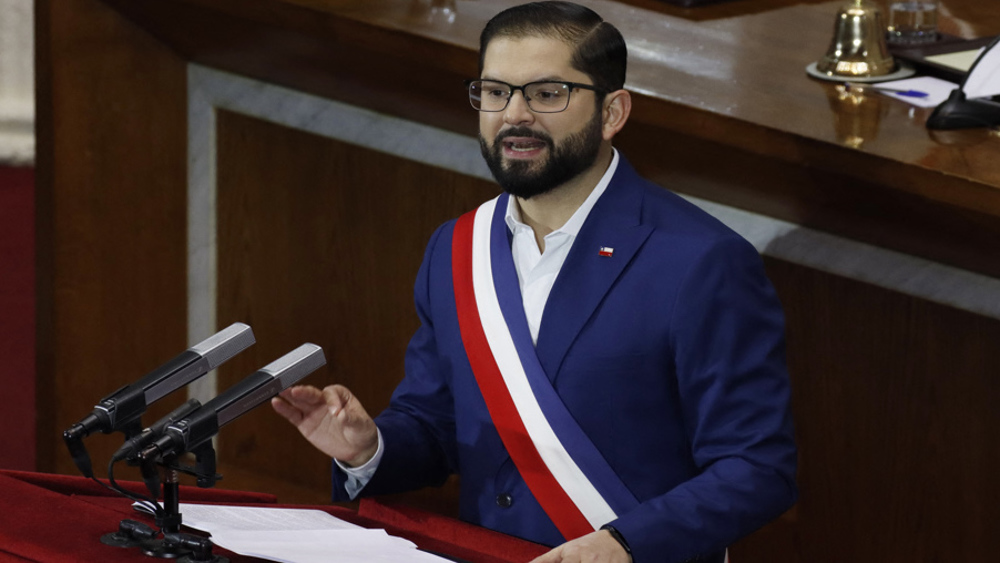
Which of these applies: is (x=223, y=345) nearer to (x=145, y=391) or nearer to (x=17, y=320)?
(x=145, y=391)

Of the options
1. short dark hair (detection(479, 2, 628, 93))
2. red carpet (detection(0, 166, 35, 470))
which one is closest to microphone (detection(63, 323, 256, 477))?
short dark hair (detection(479, 2, 628, 93))

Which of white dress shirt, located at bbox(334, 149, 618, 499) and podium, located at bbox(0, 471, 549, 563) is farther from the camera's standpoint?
white dress shirt, located at bbox(334, 149, 618, 499)

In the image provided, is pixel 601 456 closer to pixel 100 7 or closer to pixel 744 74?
pixel 744 74

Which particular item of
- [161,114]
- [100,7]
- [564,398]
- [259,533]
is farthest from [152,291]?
[259,533]

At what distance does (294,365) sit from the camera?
4.83 ft

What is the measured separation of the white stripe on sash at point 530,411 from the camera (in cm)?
175

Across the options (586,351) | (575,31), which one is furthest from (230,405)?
(575,31)

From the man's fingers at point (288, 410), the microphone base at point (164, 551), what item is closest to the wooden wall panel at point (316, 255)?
the man's fingers at point (288, 410)

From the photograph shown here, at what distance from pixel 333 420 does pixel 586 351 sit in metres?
0.27

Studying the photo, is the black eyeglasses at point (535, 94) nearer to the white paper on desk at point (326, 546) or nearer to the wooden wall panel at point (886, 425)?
the white paper on desk at point (326, 546)

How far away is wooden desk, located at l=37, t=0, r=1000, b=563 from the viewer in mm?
2074

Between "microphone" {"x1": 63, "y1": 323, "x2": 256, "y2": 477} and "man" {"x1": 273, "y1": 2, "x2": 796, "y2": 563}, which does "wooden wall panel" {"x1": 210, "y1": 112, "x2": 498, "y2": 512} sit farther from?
"microphone" {"x1": 63, "y1": 323, "x2": 256, "y2": 477}

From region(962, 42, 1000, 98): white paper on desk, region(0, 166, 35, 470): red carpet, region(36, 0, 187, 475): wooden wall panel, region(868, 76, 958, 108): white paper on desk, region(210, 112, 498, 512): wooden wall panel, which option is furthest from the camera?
region(0, 166, 35, 470): red carpet

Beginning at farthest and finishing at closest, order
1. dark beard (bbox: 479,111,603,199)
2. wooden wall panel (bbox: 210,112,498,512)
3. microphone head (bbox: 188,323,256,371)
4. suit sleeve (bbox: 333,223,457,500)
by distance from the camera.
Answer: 1. wooden wall panel (bbox: 210,112,498,512)
2. suit sleeve (bbox: 333,223,457,500)
3. dark beard (bbox: 479,111,603,199)
4. microphone head (bbox: 188,323,256,371)
